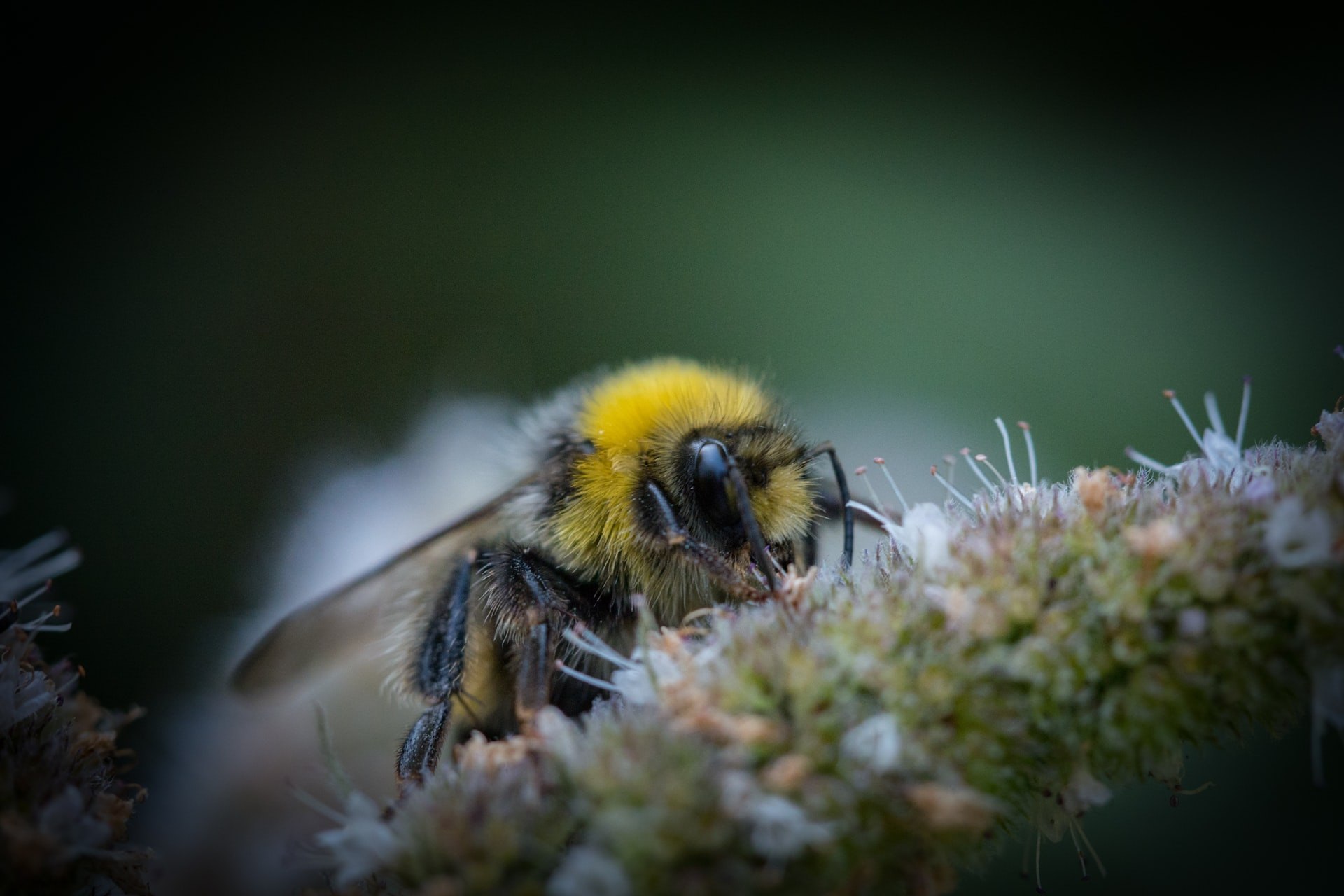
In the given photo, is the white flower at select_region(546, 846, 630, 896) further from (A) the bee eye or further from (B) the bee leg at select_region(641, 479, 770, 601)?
(A) the bee eye

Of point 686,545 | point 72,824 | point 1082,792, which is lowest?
point 1082,792

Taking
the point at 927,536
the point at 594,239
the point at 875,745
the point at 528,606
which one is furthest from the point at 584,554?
the point at 594,239

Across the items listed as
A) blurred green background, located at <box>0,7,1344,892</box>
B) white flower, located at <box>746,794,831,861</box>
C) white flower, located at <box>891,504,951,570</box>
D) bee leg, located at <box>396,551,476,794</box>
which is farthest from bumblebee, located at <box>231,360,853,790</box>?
blurred green background, located at <box>0,7,1344,892</box>

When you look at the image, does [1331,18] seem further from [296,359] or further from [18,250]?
[18,250]

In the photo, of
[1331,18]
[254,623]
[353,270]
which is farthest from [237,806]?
[1331,18]

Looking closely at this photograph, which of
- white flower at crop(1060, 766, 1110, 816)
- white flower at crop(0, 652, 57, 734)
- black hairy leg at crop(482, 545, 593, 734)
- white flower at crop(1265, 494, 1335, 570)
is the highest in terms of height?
white flower at crop(0, 652, 57, 734)

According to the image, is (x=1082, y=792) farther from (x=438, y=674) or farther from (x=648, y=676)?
→ (x=438, y=674)

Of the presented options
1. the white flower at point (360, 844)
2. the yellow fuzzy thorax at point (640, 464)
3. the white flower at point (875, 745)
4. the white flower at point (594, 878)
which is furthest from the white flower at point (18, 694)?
the white flower at point (875, 745)
